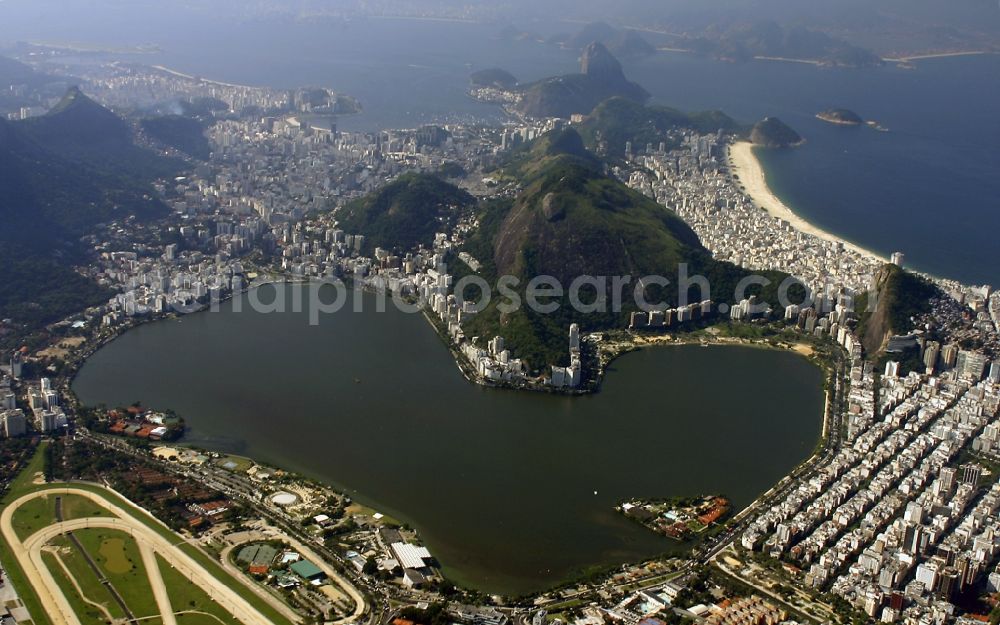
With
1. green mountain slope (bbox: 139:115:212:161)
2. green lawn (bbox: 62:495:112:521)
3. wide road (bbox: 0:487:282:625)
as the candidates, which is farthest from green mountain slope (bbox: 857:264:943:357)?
green mountain slope (bbox: 139:115:212:161)

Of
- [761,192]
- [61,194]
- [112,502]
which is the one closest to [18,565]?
[112,502]

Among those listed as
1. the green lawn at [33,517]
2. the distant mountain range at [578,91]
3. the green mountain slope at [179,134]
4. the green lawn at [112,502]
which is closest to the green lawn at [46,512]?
the green lawn at [33,517]

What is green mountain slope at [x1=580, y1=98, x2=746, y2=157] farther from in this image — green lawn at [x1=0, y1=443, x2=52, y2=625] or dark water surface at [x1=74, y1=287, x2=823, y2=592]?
green lawn at [x1=0, y1=443, x2=52, y2=625]

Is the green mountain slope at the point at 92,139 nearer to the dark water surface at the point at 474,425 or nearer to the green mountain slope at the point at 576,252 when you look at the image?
the green mountain slope at the point at 576,252

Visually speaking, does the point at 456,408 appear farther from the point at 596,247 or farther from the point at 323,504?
the point at 596,247

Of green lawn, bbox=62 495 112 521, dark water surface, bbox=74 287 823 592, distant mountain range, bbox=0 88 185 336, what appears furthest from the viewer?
distant mountain range, bbox=0 88 185 336

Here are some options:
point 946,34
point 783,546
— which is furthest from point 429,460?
point 946,34
